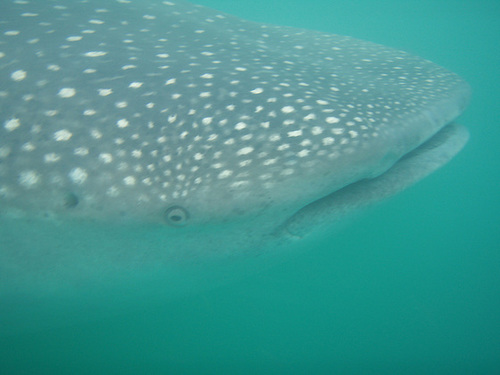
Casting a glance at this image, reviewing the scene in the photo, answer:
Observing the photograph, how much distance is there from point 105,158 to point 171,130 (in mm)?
345

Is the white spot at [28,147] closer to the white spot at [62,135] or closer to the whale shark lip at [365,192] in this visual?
the white spot at [62,135]

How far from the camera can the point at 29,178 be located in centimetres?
153

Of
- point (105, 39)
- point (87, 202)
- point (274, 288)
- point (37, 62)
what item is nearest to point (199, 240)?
point (87, 202)

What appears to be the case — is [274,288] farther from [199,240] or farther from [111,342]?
[199,240]

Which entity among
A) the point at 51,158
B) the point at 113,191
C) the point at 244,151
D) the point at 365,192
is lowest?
the point at 365,192

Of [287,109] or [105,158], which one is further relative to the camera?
[287,109]

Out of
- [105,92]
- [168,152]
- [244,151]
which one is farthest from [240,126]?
[105,92]

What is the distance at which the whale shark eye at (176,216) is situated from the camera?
1573 mm

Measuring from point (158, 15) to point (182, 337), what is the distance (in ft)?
11.1

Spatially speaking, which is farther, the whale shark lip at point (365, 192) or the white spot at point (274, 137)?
the whale shark lip at point (365, 192)

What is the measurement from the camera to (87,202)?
1.57 metres

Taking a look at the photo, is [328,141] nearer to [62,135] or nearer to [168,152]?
[168,152]

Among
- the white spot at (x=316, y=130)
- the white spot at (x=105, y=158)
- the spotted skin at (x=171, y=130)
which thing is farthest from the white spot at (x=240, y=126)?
the white spot at (x=105, y=158)

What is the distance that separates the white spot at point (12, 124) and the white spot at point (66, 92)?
0.24 meters
